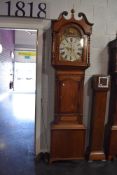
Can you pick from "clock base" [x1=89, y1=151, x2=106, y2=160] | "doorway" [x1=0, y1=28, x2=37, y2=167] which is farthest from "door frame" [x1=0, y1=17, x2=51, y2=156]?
"clock base" [x1=89, y1=151, x2=106, y2=160]

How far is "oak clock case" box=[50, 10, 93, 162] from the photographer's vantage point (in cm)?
293

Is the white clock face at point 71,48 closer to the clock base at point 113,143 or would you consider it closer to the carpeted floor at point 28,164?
the clock base at point 113,143

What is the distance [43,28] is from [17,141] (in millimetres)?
2081

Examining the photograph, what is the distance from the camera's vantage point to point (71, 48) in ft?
9.78

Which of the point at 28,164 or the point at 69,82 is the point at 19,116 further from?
the point at 69,82

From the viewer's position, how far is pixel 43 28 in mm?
3143

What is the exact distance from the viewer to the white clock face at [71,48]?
9.72 feet

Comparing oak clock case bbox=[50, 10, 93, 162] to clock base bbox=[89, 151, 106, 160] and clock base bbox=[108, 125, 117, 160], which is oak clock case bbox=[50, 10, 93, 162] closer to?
clock base bbox=[89, 151, 106, 160]

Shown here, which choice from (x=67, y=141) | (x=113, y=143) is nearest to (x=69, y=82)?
(x=67, y=141)

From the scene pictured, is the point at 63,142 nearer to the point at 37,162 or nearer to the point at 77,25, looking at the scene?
the point at 37,162

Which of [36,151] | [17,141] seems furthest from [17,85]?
[36,151]

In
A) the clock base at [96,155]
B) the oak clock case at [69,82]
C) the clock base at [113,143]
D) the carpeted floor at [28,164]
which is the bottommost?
the carpeted floor at [28,164]

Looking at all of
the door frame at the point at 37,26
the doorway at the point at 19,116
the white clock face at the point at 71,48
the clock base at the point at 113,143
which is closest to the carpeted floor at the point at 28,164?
the doorway at the point at 19,116

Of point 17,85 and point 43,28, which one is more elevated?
point 43,28
